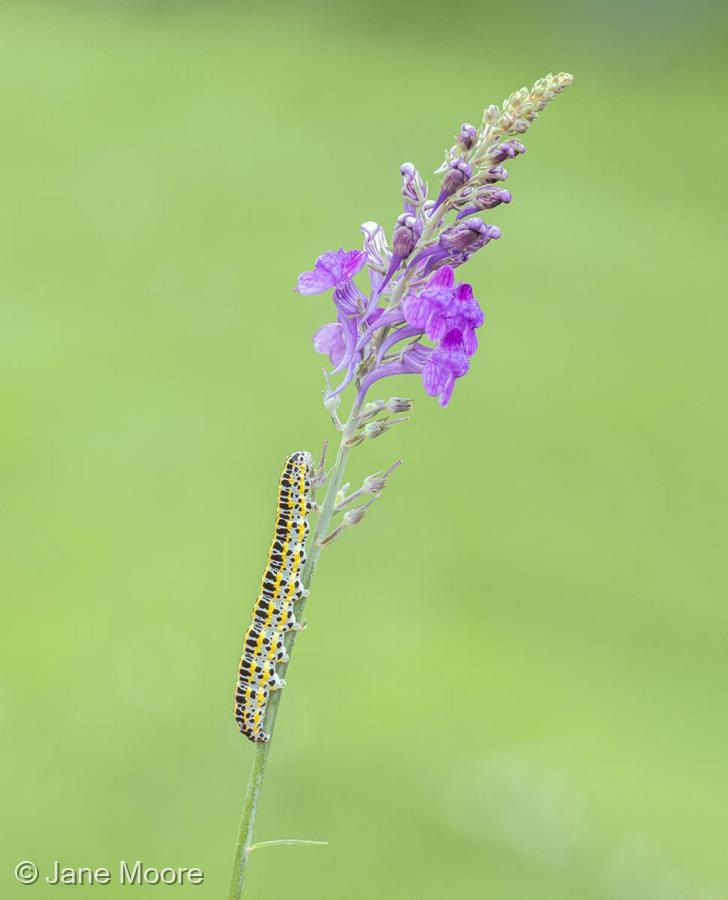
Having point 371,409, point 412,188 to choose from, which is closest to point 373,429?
point 371,409

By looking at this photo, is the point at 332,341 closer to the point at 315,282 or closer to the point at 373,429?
the point at 315,282

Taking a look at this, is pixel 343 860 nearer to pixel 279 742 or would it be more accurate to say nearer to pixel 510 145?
pixel 279 742

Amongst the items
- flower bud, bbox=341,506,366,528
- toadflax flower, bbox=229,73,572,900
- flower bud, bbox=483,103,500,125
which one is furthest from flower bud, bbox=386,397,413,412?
flower bud, bbox=483,103,500,125

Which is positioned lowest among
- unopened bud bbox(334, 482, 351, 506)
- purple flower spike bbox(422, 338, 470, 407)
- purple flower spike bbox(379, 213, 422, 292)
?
unopened bud bbox(334, 482, 351, 506)

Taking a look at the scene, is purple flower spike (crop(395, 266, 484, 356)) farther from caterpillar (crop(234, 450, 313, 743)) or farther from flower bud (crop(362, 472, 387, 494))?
caterpillar (crop(234, 450, 313, 743))

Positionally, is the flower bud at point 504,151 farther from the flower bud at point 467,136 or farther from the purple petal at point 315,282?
the purple petal at point 315,282

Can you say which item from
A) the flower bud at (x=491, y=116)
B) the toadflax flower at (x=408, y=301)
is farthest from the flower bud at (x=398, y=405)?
the flower bud at (x=491, y=116)

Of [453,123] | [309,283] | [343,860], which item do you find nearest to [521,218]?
[453,123]
